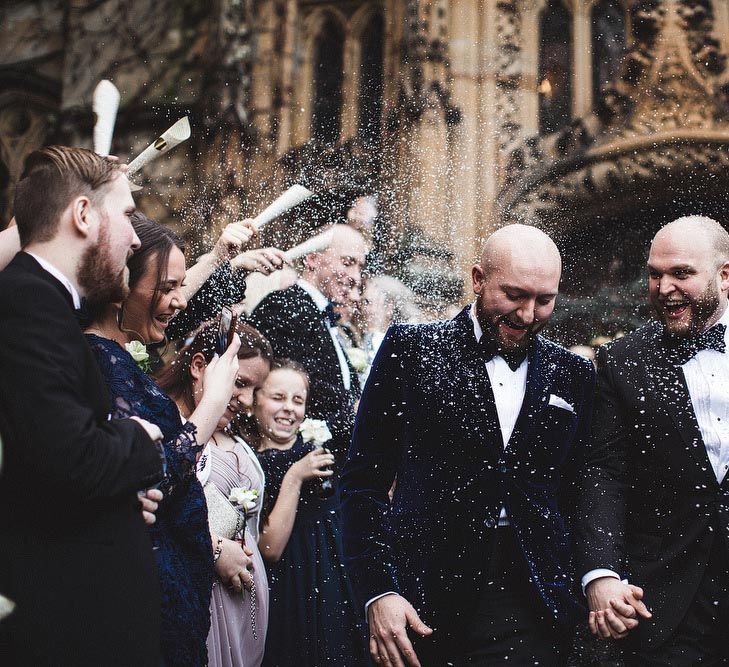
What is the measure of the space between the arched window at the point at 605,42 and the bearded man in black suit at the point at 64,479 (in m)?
8.17

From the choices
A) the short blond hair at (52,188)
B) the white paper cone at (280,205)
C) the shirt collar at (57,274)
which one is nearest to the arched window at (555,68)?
the white paper cone at (280,205)

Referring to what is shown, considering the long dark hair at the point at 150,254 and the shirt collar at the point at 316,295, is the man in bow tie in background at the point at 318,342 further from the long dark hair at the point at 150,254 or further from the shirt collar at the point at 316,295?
the long dark hair at the point at 150,254

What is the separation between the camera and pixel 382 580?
9.61ft

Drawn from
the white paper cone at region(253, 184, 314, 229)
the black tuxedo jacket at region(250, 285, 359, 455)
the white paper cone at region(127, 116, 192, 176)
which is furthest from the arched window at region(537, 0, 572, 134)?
the white paper cone at region(127, 116, 192, 176)

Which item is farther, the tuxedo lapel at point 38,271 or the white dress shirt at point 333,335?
the white dress shirt at point 333,335

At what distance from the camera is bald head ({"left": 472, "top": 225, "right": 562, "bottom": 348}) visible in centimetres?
296

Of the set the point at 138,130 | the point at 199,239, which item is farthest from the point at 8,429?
the point at 138,130

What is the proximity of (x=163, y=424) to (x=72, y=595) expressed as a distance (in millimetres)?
644

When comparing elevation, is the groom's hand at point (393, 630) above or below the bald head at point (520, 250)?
below

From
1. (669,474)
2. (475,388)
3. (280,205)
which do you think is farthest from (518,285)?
(280,205)

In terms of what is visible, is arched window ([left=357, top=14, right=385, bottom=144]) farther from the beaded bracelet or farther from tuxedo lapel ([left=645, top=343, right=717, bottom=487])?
the beaded bracelet

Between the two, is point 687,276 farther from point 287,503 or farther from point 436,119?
point 436,119

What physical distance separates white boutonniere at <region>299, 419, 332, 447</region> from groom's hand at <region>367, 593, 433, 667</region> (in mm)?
1606

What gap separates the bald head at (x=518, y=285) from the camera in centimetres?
296
